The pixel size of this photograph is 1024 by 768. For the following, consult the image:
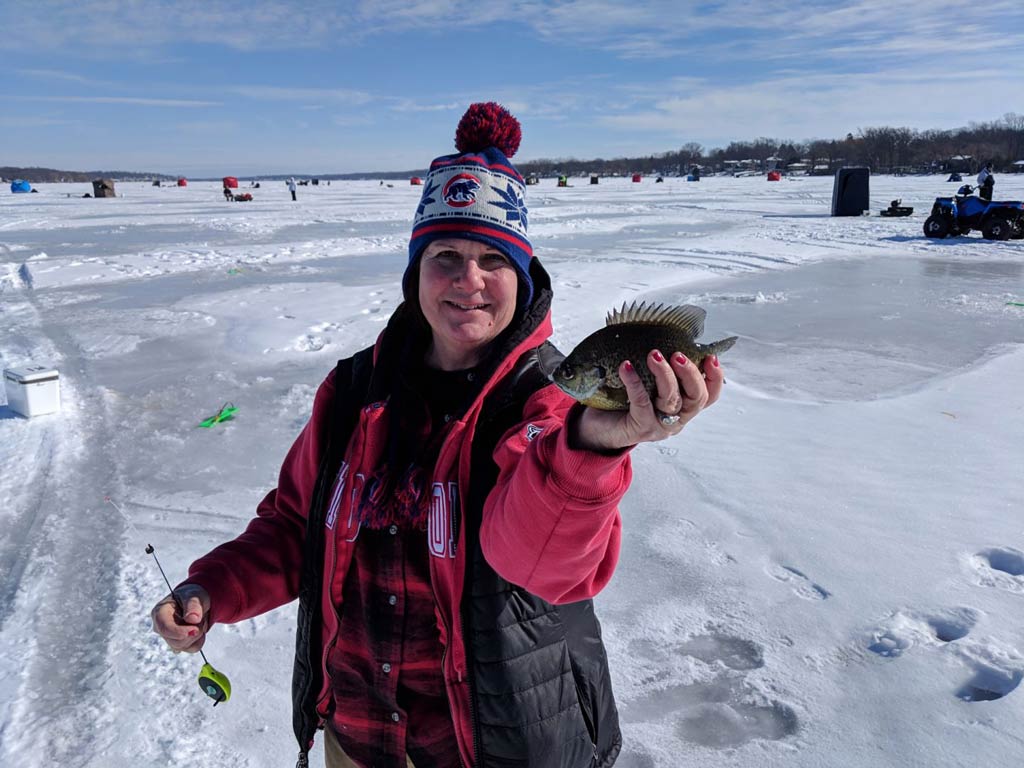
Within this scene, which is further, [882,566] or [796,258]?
[796,258]

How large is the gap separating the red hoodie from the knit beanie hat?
0.24 meters

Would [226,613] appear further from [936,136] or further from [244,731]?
[936,136]

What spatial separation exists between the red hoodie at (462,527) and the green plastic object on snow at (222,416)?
12.7 ft

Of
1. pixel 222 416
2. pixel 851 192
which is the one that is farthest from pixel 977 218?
pixel 222 416

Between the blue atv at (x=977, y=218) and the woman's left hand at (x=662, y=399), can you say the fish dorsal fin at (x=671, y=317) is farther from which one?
the blue atv at (x=977, y=218)

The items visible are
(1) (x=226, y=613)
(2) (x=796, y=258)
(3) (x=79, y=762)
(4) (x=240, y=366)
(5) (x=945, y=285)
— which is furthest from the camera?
(2) (x=796, y=258)

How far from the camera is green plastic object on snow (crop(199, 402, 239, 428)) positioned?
5488 millimetres

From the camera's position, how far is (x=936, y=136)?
10462 centimetres

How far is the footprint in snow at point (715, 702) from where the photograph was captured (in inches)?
99.3

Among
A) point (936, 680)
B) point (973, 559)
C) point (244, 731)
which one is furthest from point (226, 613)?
point (973, 559)

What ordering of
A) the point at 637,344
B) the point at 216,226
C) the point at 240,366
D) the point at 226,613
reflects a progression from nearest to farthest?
the point at 637,344 → the point at 226,613 → the point at 240,366 → the point at 216,226

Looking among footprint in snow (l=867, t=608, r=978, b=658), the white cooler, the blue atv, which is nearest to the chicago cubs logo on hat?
footprint in snow (l=867, t=608, r=978, b=658)

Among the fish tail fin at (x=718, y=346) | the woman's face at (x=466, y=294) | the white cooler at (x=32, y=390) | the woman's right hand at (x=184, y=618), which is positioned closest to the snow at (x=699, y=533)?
the white cooler at (x=32, y=390)

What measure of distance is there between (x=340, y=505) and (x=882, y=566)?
9.58 ft
